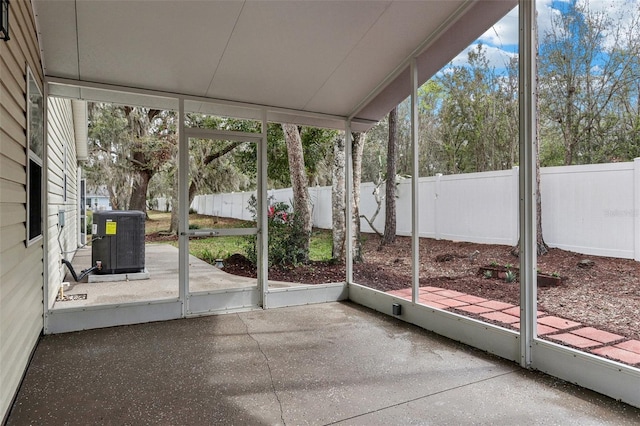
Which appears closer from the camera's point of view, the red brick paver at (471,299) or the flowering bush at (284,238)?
the red brick paver at (471,299)

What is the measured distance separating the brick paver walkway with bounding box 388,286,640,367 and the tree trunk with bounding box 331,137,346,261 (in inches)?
79.0

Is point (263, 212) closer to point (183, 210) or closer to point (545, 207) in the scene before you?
point (183, 210)

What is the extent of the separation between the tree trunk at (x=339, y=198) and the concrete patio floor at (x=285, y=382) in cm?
279

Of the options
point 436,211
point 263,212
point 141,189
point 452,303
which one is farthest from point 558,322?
point 141,189

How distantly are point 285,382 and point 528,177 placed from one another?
7.03 ft

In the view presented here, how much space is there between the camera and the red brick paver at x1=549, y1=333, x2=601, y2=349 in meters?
2.67

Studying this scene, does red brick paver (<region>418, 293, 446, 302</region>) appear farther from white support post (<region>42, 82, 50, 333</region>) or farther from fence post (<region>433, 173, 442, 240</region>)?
white support post (<region>42, 82, 50, 333</region>)

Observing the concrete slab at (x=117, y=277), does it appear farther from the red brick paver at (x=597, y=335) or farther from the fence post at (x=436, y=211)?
the red brick paver at (x=597, y=335)

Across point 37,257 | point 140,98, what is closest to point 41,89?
point 140,98

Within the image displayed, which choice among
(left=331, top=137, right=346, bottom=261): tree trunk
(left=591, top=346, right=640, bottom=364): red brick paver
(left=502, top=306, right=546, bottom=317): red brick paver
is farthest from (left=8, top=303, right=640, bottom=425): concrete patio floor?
(left=331, top=137, right=346, bottom=261): tree trunk

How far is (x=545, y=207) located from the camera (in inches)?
171

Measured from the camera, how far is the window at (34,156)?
8.86 ft

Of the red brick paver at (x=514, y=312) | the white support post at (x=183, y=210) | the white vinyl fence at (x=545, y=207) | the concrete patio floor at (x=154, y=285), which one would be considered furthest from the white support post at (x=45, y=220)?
the red brick paver at (x=514, y=312)

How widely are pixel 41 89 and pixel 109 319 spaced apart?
6.91 feet
